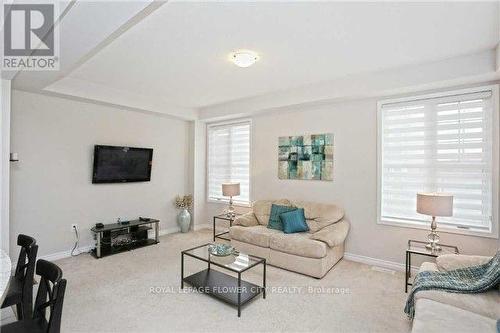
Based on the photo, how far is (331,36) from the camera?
2.56 metres

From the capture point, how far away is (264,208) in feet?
15.3

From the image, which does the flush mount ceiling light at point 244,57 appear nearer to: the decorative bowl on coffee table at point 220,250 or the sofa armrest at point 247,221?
the decorative bowl on coffee table at point 220,250

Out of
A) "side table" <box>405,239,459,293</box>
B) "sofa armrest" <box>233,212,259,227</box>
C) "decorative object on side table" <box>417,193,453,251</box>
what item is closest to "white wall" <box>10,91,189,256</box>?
"sofa armrest" <box>233,212,259,227</box>

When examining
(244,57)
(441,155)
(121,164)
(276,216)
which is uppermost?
(244,57)

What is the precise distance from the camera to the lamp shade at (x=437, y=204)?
2938 mm

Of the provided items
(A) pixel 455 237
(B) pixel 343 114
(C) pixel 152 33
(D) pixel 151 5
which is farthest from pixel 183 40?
(A) pixel 455 237

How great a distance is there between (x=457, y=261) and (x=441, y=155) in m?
1.46

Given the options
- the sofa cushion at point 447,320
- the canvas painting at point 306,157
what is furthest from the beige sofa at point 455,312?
the canvas painting at point 306,157

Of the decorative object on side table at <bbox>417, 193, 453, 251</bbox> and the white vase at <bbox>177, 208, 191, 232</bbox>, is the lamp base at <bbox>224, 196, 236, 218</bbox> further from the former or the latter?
the decorative object on side table at <bbox>417, 193, 453, 251</bbox>

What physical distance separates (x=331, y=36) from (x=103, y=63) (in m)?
2.70

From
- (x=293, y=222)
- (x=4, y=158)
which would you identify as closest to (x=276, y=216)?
(x=293, y=222)

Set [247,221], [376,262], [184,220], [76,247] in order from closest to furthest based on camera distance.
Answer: [376,262] < [76,247] < [247,221] < [184,220]

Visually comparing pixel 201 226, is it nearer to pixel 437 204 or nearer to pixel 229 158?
pixel 229 158

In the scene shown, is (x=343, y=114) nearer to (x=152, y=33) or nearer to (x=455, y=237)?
(x=455, y=237)
